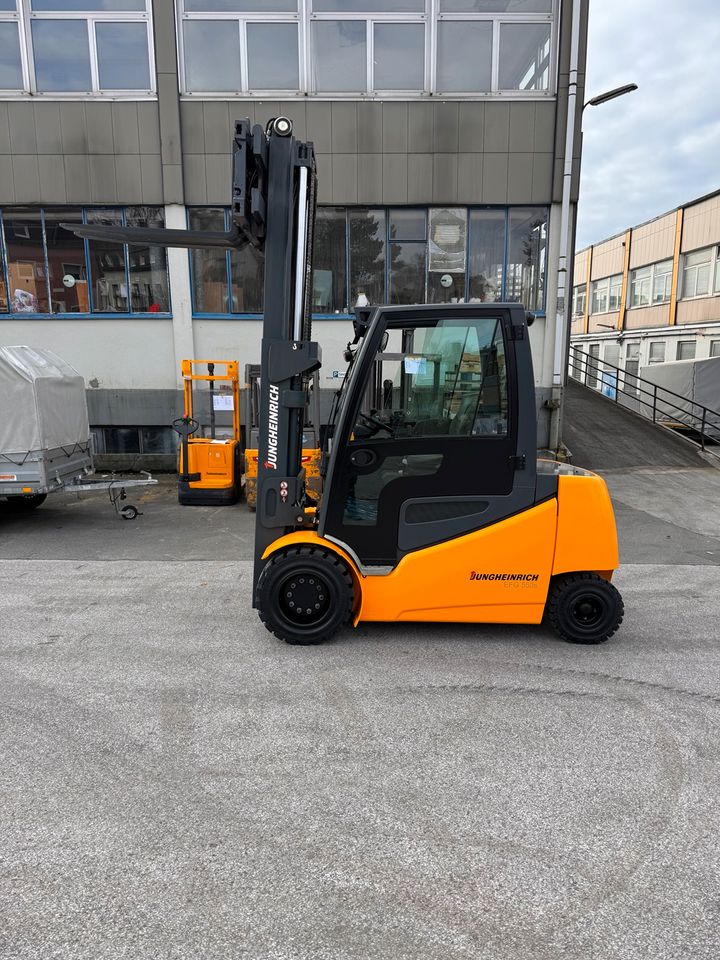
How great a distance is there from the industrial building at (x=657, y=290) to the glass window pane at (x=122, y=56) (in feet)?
75.2

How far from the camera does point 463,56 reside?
41.1ft

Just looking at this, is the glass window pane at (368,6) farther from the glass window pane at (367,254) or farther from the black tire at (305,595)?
the black tire at (305,595)

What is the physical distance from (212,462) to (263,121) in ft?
25.4

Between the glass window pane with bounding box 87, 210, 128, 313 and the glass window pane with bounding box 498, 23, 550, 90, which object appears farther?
the glass window pane with bounding box 87, 210, 128, 313

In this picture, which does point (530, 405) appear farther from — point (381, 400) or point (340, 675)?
point (340, 675)

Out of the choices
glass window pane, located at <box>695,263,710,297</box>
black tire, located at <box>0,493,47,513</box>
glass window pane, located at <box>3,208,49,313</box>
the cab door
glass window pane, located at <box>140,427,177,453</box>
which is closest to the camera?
the cab door

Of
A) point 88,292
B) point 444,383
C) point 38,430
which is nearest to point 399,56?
point 88,292

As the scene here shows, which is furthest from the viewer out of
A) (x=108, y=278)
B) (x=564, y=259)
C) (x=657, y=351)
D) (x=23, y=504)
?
(x=657, y=351)

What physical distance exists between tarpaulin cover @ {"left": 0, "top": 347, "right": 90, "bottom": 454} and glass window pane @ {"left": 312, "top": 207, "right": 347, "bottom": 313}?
19.7 feet

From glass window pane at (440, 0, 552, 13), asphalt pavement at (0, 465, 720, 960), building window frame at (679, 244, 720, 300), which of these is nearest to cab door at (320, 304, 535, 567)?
asphalt pavement at (0, 465, 720, 960)

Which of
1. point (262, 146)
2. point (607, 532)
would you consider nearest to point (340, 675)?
point (607, 532)

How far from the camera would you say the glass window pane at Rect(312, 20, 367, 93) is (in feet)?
40.8

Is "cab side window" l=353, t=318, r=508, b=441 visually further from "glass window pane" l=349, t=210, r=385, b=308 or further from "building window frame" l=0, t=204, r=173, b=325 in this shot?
"building window frame" l=0, t=204, r=173, b=325

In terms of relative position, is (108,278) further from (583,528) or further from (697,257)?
(697,257)
